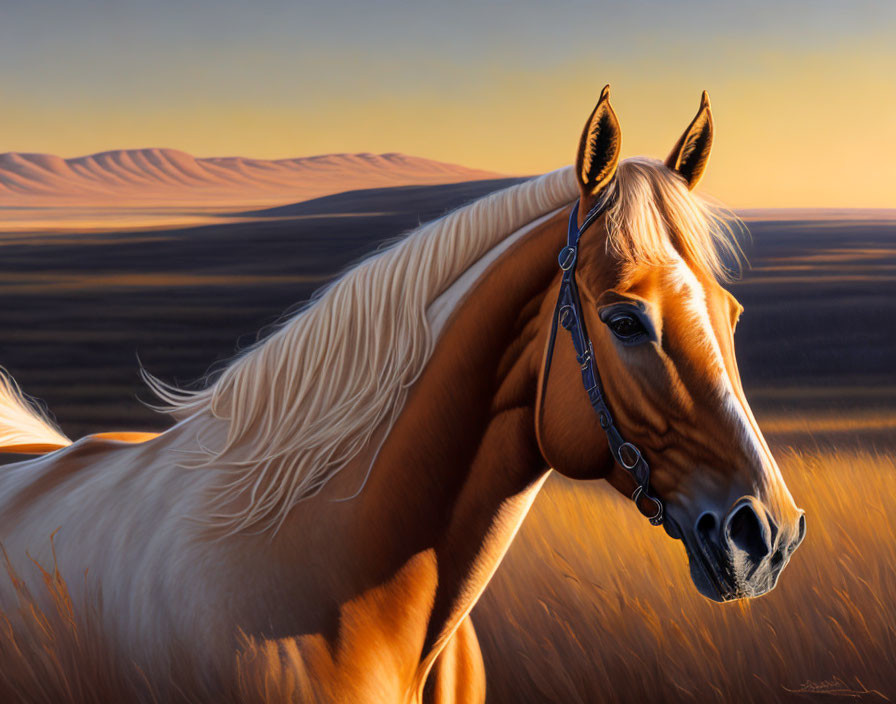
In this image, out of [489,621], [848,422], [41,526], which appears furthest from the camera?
[848,422]

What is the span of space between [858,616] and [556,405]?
82.4 inches

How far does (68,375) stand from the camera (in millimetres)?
6117

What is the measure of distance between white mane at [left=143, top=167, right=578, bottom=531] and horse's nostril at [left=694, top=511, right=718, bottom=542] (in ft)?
2.11

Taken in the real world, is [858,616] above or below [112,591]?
below

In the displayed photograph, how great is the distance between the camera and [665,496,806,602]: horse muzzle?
124 cm

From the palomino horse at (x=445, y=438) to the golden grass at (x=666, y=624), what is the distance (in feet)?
3.59

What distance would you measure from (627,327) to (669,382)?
0.13 m

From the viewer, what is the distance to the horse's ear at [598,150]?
1299 mm

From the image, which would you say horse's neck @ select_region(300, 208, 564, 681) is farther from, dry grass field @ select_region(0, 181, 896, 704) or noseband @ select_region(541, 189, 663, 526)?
dry grass field @ select_region(0, 181, 896, 704)

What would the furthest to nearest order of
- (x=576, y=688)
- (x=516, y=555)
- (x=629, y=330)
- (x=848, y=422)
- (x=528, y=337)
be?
(x=848, y=422)
(x=516, y=555)
(x=576, y=688)
(x=528, y=337)
(x=629, y=330)

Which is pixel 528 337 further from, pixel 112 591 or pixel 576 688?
pixel 576 688

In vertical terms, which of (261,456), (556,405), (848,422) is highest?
(556,405)

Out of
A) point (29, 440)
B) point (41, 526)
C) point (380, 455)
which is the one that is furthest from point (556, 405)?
point (29, 440)
